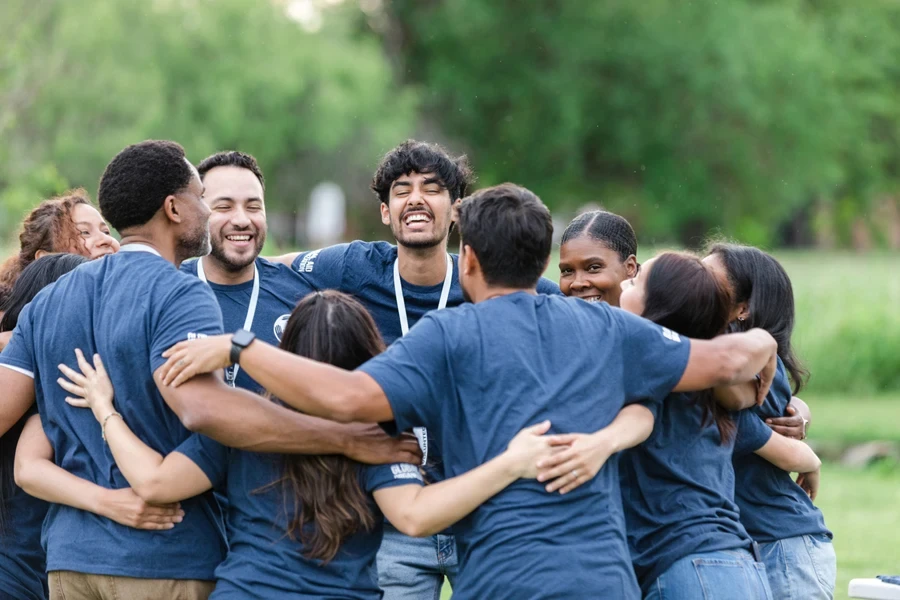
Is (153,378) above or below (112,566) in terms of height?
above

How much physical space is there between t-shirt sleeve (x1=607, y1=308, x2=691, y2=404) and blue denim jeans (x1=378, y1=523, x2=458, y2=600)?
145 centimetres

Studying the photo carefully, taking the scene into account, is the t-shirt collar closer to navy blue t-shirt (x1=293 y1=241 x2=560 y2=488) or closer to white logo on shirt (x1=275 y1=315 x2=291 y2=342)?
white logo on shirt (x1=275 y1=315 x2=291 y2=342)

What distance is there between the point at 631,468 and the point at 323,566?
1.22 metres

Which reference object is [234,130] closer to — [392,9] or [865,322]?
[392,9]

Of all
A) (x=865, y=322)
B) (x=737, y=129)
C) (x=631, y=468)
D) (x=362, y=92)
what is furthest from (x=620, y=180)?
(x=631, y=468)

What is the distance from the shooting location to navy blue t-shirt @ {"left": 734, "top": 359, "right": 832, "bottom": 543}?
15.9ft

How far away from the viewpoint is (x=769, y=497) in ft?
16.0

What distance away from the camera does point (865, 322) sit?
20.7 metres

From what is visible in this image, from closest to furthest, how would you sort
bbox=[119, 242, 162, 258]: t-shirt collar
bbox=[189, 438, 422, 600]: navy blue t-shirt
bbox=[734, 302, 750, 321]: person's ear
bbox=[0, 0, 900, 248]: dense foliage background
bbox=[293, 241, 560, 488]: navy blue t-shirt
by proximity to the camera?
bbox=[189, 438, 422, 600]: navy blue t-shirt → bbox=[119, 242, 162, 258]: t-shirt collar → bbox=[734, 302, 750, 321]: person's ear → bbox=[293, 241, 560, 488]: navy blue t-shirt → bbox=[0, 0, 900, 248]: dense foliage background

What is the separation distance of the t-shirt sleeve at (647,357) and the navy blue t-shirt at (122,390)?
143 cm

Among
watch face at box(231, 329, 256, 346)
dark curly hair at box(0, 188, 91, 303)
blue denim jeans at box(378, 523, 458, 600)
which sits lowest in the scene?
blue denim jeans at box(378, 523, 458, 600)

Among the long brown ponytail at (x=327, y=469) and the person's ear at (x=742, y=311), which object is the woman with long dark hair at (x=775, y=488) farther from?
the long brown ponytail at (x=327, y=469)

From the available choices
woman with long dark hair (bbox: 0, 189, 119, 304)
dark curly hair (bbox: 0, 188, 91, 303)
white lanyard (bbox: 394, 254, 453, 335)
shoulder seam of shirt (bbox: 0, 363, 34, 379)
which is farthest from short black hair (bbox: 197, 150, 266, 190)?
shoulder seam of shirt (bbox: 0, 363, 34, 379)

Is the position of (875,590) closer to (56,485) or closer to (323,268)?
(323,268)
